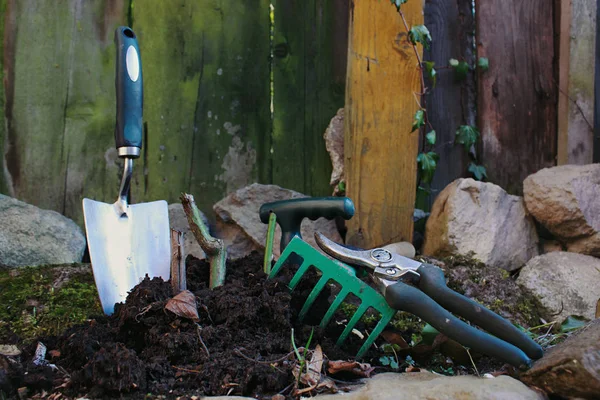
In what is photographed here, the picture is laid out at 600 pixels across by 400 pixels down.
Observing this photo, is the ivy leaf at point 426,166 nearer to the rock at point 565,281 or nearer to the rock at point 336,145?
the rock at point 336,145

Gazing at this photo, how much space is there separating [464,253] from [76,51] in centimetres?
178

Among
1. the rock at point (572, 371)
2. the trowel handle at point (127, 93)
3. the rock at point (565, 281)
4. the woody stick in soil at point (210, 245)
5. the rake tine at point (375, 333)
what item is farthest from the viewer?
the rock at point (565, 281)

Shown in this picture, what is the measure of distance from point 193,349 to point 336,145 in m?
1.48

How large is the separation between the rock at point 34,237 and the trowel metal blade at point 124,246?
51cm

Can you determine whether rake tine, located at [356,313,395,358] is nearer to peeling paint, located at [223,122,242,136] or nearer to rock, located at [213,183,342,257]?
rock, located at [213,183,342,257]

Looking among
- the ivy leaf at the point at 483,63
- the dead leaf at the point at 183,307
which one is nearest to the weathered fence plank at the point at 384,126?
the ivy leaf at the point at 483,63

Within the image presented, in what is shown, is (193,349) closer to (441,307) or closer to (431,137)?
(441,307)

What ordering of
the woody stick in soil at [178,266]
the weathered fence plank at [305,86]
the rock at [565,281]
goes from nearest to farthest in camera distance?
the woody stick in soil at [178,266]
the rock at [565,281]
the weathered fence plank at [305,86]

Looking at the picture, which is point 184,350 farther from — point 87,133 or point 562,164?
point 562,164

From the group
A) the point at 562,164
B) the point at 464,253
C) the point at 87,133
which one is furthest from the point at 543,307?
the point at 87,133

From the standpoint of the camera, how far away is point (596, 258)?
7.47 ft

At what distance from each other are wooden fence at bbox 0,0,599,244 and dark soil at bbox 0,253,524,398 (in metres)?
1.18

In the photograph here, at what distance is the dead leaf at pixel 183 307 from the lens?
126 centimetres

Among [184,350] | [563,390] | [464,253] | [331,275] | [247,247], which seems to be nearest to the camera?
[563,390]
